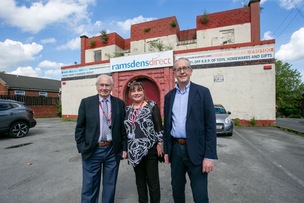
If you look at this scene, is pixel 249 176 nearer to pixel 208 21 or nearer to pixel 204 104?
pixel 204 104

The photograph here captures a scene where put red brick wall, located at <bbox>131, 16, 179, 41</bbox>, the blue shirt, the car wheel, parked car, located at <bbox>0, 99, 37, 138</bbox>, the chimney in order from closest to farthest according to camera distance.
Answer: the blue shirt
parked car, located at <bbox>0, 99, 37, 138</bbox>
the car wheel
the chimney
red brick wall, located at <bbox>131, 16, 179, 41</bbox>

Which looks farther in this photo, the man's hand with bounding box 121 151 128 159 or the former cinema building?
the former cinema building

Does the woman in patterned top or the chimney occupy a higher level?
the chimney

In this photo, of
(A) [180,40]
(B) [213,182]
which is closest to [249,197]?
(B) [213,182]

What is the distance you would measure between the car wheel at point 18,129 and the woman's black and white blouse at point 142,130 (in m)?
7.90

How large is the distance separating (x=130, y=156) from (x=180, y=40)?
18.1 m

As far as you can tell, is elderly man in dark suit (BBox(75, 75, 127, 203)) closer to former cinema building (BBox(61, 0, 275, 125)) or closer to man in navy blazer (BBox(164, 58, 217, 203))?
man in navy blazer (BBox(164, 58, 217, 203))

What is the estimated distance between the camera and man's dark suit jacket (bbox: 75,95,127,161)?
7.20 ft

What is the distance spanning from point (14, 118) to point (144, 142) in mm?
8032

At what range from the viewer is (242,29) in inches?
587

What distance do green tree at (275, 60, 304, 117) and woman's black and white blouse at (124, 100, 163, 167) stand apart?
143ft

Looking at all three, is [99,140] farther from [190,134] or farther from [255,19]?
[255,19]

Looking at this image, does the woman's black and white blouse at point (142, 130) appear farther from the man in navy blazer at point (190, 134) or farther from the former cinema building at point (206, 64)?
the former cinema building at point (206, 64)

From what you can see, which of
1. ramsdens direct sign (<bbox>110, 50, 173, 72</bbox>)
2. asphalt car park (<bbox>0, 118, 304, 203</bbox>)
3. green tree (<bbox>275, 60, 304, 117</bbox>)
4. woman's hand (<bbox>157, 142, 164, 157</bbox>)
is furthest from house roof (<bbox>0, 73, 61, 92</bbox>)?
green tree (<bbox>275, 60, 304, 117</bbox>)
